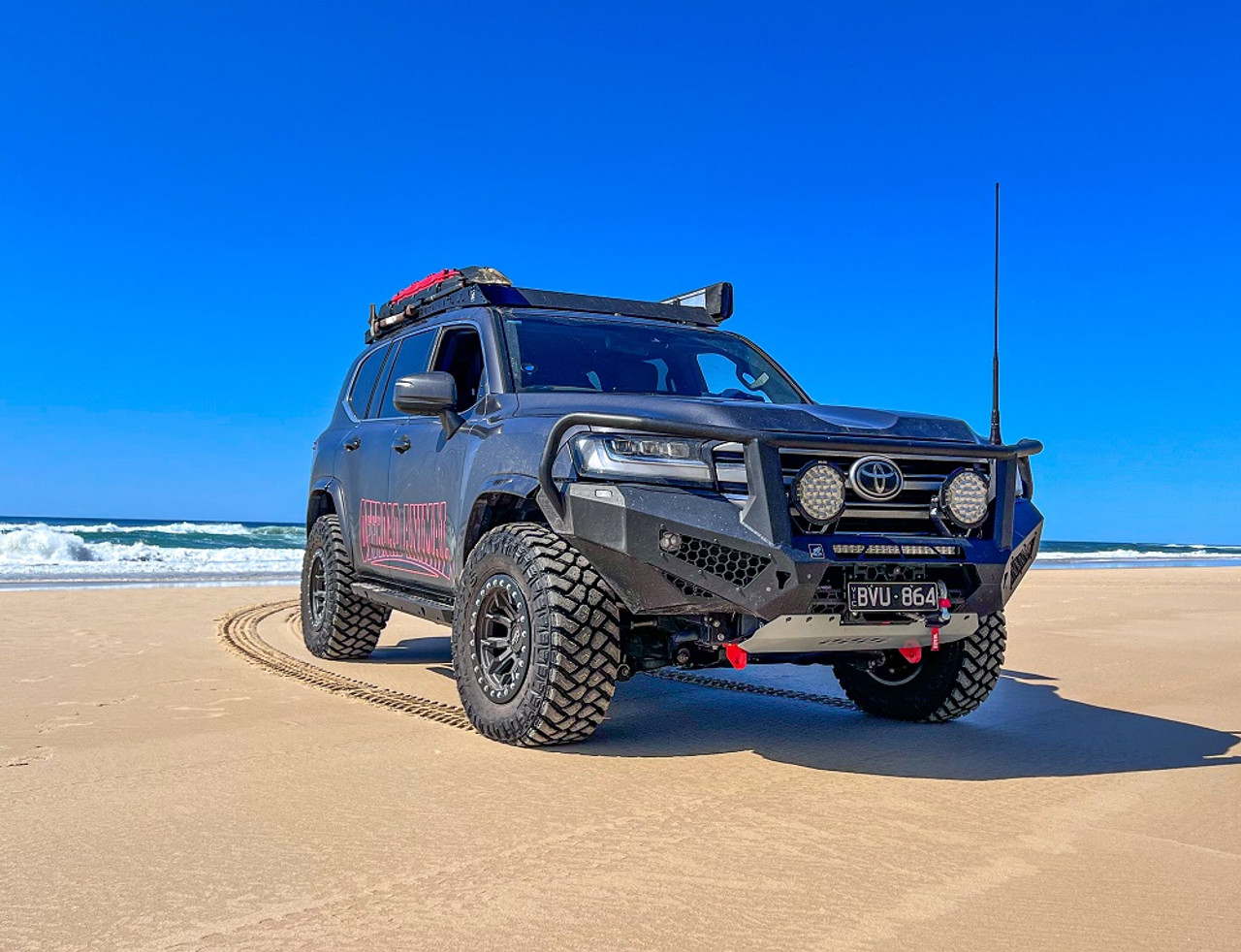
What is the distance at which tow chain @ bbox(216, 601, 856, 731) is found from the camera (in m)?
5.27

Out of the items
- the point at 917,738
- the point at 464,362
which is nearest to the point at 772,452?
the point at 917,738

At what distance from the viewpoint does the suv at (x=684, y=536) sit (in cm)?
397

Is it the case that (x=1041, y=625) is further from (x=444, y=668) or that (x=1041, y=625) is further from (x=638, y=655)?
(x=638, y=655)

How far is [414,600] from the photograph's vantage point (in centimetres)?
566

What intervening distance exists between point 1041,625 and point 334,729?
25.3ft

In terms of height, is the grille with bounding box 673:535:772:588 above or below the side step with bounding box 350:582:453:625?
above

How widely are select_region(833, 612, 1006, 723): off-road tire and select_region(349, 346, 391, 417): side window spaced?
11.8ft

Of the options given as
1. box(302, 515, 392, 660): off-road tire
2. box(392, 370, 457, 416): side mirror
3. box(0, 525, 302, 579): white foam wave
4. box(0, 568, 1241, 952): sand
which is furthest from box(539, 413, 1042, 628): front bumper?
box(0, 525, 302, 579): white foam wave

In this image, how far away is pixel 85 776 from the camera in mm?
3885

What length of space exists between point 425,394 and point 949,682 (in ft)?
8.92

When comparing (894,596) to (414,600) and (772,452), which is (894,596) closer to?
(772,452)

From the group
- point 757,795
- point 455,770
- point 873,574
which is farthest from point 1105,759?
point 455,770

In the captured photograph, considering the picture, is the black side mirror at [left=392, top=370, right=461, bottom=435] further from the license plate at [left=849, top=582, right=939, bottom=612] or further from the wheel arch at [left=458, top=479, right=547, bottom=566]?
the license plate at [left=849, top=582, right=939, bottom=612]

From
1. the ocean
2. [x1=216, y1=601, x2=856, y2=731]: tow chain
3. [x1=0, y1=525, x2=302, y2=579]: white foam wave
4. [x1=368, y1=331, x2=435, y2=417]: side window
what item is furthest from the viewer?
[x1=0, y1=525, x2=302, y2=579]: white foam wave
